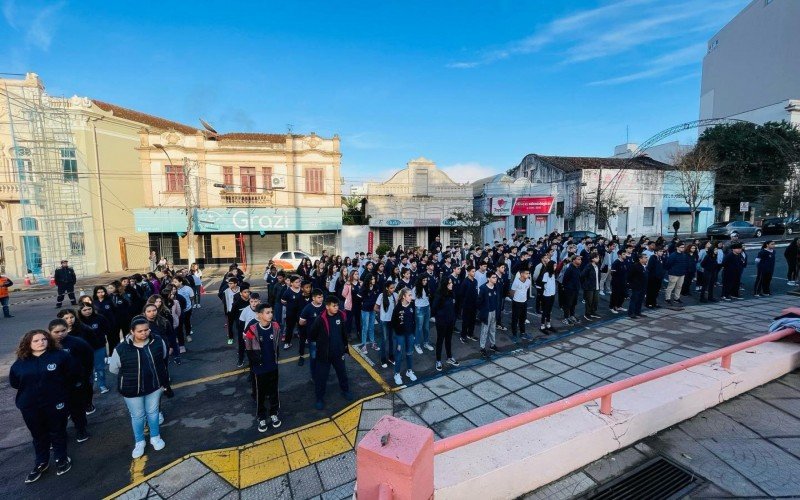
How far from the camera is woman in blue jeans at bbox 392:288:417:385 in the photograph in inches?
252

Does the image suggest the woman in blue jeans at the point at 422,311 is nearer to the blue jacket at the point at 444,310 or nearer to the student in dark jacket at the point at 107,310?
the blue jacket at the point at 444,310

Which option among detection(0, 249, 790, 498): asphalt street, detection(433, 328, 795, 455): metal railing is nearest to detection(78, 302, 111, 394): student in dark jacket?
detection(0, 249, 790, 498): asphalt street

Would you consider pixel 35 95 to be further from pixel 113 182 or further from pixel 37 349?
pixel 37 349

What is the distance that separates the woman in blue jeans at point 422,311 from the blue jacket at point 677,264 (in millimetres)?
8109

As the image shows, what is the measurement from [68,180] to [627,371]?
2840cm

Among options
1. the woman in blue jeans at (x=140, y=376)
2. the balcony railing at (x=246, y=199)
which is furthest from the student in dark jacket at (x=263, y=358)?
the balcony railing at (x=246, y=199)

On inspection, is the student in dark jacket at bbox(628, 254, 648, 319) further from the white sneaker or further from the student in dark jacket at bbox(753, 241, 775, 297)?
the white sneaker

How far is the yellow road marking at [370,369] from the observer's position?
20.8ft

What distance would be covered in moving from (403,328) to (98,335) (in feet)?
17.5

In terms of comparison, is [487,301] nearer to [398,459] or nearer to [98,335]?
[398,459]

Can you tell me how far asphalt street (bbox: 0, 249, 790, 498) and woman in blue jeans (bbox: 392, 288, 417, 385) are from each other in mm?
263

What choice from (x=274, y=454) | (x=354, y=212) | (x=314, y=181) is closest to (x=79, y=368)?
(x=274, y=454)

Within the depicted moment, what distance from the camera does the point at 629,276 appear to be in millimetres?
9641

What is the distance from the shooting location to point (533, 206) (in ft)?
87.3
